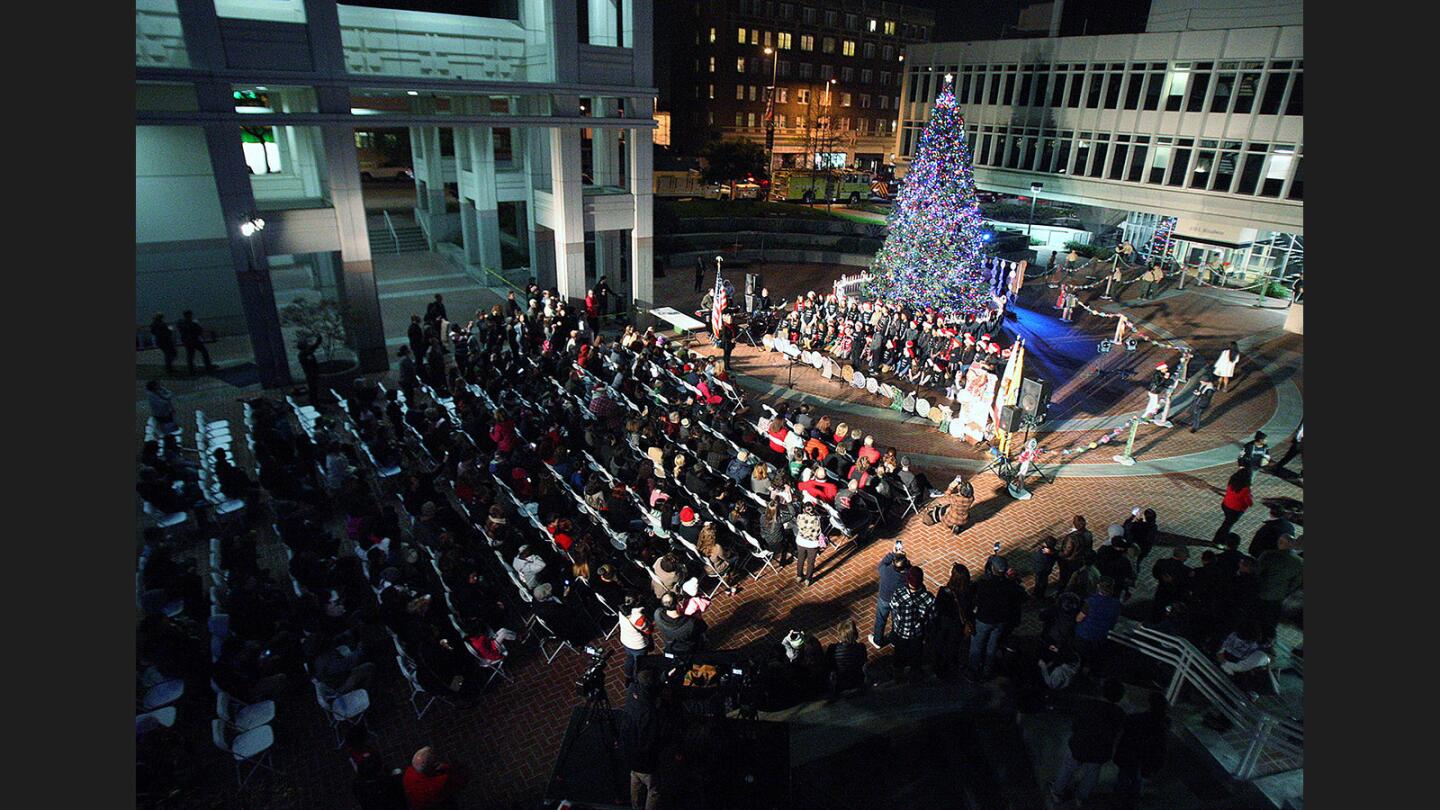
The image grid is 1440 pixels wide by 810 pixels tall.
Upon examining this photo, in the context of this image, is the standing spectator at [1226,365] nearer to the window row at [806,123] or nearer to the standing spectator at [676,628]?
the standing spectator at [676,628]

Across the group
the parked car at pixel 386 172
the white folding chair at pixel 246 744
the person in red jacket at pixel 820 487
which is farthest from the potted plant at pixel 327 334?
the parked car at pixel 386 172

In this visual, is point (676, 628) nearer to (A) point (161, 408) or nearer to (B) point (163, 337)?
(A) point (161, 408)

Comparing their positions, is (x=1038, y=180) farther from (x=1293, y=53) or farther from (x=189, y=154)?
(x=189, y=154)

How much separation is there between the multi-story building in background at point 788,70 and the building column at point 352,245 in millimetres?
54520

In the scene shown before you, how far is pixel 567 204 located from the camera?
23266mm

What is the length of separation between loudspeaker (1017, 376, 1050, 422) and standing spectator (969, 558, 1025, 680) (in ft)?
24.1

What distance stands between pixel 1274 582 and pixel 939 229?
1618cm

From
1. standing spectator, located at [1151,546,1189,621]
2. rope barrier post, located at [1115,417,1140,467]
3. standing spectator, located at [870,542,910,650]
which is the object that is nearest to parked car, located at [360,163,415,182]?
rope barrier post, located at [1115,417,1140,467]

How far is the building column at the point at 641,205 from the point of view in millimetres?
23717

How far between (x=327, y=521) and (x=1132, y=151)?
139 feet

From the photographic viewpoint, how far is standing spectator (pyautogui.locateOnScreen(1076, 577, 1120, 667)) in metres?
9.04

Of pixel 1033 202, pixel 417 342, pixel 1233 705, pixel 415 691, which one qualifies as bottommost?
pixel 415 691

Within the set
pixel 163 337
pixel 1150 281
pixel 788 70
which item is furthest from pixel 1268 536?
pixel 788 70

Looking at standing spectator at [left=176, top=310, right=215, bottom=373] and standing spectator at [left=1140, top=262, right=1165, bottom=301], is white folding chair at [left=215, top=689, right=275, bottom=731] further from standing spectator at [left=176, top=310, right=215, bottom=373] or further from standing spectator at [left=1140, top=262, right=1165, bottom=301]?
standing spectator at [left=1140, top=262, right=1165, bottom=301]
